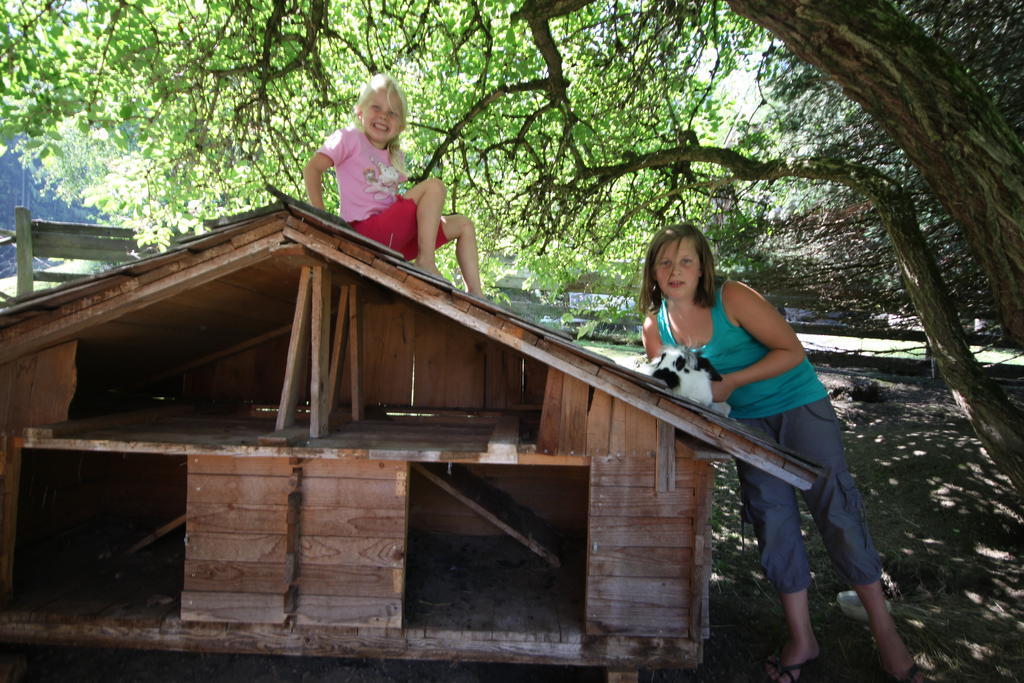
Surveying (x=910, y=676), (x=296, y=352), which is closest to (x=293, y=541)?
(x=296, y=352)

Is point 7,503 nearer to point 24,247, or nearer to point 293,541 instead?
point 293,541

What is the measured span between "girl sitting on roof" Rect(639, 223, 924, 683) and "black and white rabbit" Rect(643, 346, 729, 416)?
0.09 metres

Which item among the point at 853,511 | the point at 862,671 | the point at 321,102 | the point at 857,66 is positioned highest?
the point at 321,102

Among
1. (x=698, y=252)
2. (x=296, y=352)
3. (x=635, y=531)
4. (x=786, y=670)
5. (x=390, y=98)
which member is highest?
(x=390, y=98)

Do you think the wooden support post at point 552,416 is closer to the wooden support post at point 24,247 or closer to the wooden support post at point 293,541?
Result: the wooden support post at point 293,541

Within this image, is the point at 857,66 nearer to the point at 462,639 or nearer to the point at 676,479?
the point at 676,479

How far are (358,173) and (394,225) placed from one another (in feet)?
1.35

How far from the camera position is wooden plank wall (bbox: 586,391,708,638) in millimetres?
2764

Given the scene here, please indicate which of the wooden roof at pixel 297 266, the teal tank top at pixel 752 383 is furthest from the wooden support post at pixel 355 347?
the teal tank top at pixel 752 383

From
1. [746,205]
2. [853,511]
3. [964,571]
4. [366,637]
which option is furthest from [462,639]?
[746,205]

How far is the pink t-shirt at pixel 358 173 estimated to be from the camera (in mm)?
3436

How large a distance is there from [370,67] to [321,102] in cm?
84

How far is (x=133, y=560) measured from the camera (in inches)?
143

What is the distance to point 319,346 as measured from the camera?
284cm
